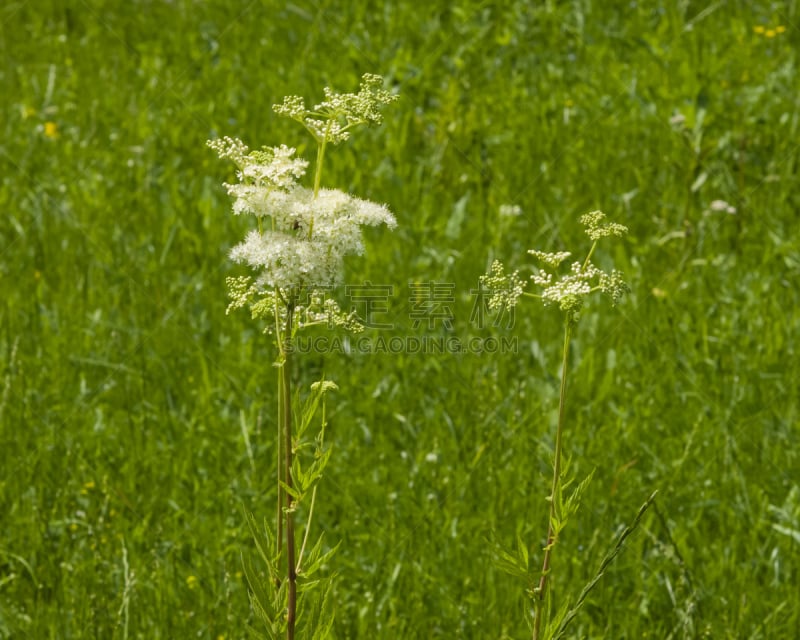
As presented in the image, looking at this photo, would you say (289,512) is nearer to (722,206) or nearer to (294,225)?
(294,225)

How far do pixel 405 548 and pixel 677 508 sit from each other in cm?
84

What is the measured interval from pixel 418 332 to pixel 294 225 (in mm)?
2115

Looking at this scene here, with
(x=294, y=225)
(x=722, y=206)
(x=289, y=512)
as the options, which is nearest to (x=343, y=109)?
(x=294, y=225)

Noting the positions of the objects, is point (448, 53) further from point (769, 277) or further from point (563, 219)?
point (769, 277)

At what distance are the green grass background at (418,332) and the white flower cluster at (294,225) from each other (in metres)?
0.61

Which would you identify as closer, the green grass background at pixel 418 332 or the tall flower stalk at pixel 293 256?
the tall flower stalk at pixel 293 256

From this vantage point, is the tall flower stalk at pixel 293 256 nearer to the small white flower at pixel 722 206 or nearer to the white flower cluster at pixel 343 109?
the white flower cluster at pixel 343 109

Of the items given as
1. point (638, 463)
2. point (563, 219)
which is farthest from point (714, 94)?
point (638, 463)

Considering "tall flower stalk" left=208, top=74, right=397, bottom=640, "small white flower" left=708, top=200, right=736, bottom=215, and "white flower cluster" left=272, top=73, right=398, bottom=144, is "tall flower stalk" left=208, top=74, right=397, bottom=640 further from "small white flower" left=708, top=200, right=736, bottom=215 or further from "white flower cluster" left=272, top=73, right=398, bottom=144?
"small white flower" left=708, top=200, right=736, bottom=215

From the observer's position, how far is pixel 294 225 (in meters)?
1.75

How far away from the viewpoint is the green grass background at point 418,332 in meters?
Answer: 2.76

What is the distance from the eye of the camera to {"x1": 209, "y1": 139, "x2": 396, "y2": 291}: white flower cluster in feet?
5.50

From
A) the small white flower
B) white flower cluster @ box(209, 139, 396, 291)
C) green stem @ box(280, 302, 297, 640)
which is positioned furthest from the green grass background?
white flower cluster @ box(209, 139, 396, 291)

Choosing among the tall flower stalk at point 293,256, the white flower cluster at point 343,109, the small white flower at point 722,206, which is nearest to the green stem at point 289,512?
the tall flower stalk at point 293,256
